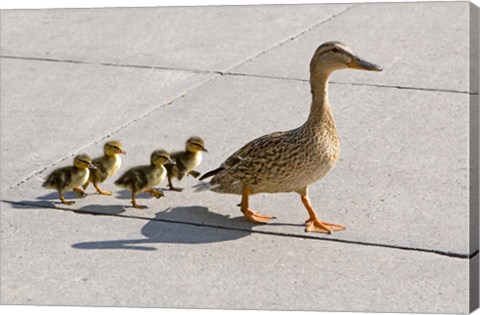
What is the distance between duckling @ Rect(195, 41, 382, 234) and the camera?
7.84m

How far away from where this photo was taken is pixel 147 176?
8.44 metres

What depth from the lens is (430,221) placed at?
8.02 m

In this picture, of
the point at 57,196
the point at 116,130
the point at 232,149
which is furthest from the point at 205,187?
the point at 116,130

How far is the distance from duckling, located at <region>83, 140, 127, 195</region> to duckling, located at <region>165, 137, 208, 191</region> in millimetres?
360

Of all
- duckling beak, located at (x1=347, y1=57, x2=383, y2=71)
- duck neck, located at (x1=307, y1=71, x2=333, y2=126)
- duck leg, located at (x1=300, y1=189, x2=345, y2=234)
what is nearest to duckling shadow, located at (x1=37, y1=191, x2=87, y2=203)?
duck leg, located at (x1=300, y1=189, x2=345, y2=234)

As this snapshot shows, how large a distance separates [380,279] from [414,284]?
0.19m

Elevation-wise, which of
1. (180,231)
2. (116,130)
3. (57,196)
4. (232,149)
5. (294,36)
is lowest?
(180,231)

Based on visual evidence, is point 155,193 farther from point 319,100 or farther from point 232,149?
point 319,100

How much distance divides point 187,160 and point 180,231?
916 millimetres

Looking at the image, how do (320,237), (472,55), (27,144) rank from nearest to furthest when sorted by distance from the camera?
(320,237)
(27,144)
(472,55)

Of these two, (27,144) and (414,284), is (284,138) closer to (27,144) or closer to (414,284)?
(414,284)

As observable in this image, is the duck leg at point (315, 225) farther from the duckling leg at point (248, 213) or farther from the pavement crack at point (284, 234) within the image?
the duckling leg at point (248, 213)

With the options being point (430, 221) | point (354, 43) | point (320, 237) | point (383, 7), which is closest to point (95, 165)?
point (320, 237)

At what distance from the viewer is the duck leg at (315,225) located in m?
7.92
